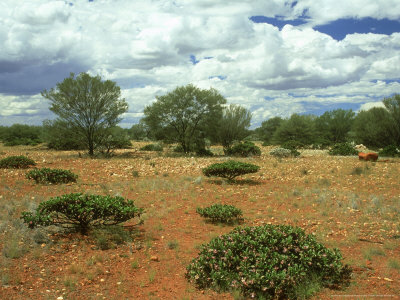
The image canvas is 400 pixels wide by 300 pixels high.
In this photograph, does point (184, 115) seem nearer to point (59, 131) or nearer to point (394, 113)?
point (59, 131)

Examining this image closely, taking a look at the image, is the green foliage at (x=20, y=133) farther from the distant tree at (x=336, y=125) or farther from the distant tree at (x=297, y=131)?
the distant tree at (x=336, y=125)

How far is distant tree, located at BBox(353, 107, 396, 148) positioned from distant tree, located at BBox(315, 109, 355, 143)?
28.6ft

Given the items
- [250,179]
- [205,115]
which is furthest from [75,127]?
→ [250,179]

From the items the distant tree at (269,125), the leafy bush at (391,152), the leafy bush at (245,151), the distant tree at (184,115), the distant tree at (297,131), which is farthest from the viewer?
the distant tree at (269,125)

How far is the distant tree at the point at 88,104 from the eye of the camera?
2166 centimetres

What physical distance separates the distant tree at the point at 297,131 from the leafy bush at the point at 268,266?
33.7 metres

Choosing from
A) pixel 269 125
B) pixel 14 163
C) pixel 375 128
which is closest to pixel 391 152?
pixel 375 128

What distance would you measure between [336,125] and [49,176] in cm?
4158

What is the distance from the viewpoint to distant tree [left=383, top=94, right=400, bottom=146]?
30131 millimetres

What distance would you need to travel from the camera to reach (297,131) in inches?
1486

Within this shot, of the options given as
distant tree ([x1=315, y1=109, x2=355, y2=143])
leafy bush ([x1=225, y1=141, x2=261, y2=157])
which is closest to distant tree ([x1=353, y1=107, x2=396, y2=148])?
distant tree ([x1=315, y1=109, x2=355, y2=143])

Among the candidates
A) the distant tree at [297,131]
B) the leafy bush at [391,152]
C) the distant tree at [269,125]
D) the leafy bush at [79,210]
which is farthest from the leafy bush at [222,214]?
the distant tree at [269,125]

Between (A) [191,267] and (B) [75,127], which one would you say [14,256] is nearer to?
(A) [191,267]

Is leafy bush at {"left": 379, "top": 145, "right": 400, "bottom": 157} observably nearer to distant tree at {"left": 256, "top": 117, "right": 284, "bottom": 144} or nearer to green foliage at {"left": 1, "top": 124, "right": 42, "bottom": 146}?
distant tree at {"left": 256, "top": 117, "right": 284, "bottom": 144}
